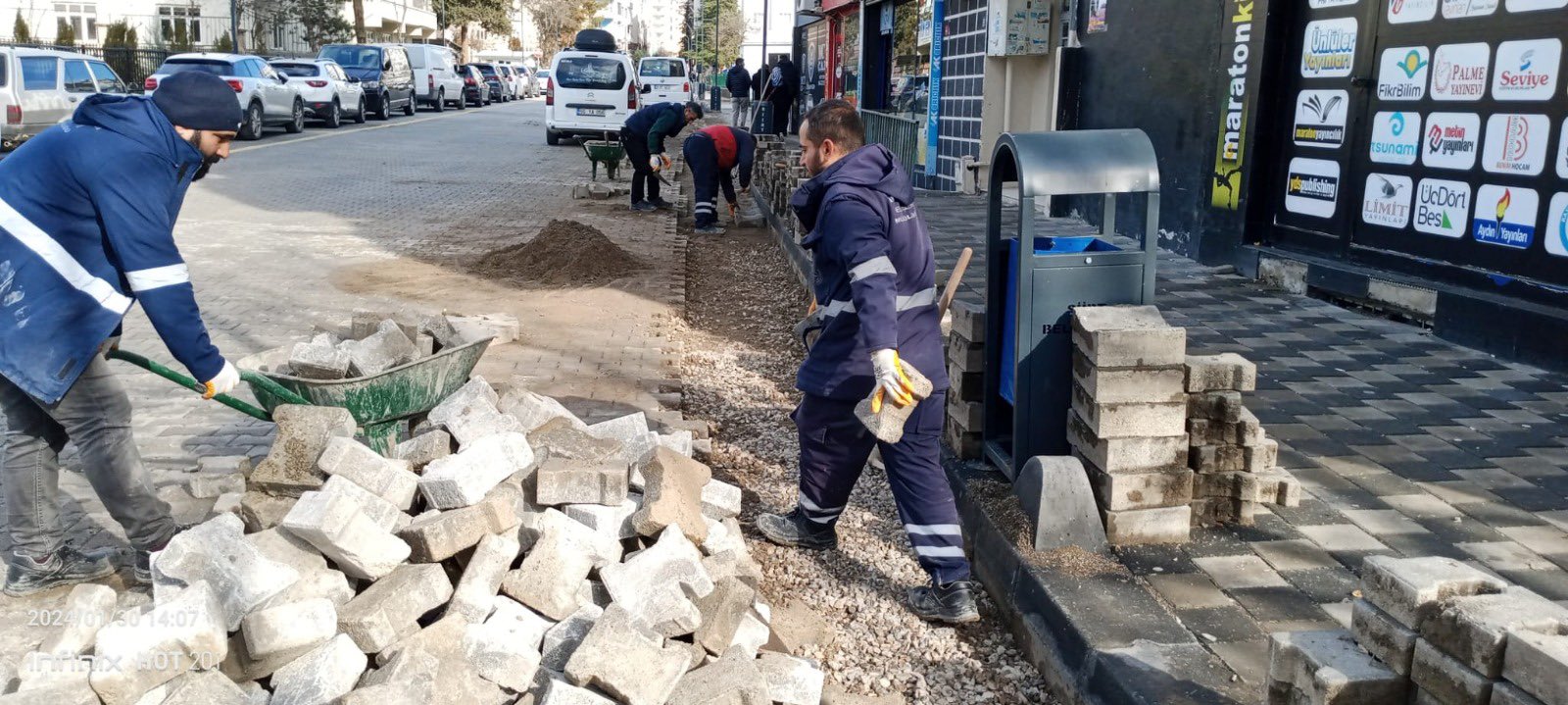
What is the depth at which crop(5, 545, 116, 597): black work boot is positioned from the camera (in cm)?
400

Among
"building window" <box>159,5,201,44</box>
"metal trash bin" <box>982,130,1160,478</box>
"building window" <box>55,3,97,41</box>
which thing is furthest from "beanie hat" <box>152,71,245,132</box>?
"building window" <box>55,3,97,41</box>

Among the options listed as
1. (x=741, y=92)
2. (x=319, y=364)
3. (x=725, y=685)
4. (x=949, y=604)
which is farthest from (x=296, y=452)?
(x=741, y=92)

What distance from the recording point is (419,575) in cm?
359

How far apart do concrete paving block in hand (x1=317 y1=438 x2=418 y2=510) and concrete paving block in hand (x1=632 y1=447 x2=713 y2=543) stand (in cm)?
80

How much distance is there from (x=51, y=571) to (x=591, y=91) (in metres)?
18.9

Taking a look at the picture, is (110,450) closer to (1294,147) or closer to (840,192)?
(840,192)

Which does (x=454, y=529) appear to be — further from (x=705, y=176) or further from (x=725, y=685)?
(x=705, y=176)

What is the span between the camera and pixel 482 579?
369 centimetres

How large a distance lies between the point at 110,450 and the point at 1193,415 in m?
3.70

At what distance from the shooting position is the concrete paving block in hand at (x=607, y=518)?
13.5 feet

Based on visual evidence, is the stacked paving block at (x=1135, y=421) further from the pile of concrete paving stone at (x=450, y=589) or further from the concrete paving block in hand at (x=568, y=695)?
the concrete paving block in hand at (x=568, y=695)

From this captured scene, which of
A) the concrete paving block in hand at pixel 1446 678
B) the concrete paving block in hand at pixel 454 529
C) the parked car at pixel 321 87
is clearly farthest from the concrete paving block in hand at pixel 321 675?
the parked car at pixel 321 87

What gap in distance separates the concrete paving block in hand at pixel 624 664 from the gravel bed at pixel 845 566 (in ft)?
2.35

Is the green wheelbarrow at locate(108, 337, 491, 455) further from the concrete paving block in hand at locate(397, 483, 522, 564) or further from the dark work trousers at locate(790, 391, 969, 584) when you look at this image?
the dark work trousers at locate(790, 391, 969, 584)
